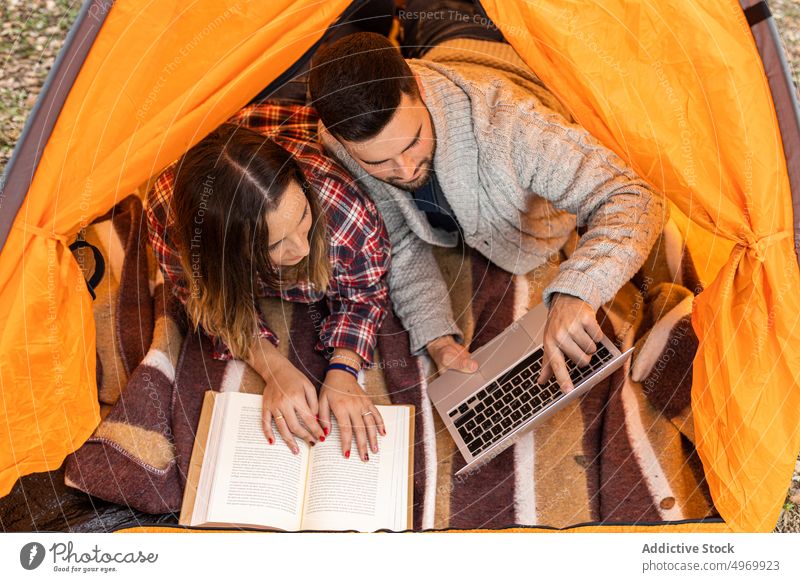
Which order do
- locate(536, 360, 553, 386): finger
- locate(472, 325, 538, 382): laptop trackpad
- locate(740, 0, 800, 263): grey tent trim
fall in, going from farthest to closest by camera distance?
locate(472, 325, 538, 382): laptop trackpad < locate(536, 360, 553, 386): finger < locate(740, 0, 800, 263): grey tent trim

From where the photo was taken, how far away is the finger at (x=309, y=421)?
3.07ft

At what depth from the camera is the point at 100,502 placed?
960 millimetres

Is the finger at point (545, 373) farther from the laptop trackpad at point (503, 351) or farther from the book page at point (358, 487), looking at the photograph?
the book page at point (358, 487)

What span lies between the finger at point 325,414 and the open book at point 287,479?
0.01 m

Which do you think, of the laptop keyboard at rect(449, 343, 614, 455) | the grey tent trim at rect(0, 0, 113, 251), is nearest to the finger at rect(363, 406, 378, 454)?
the laptop keyboard at rect(449, 343, 614, 455)

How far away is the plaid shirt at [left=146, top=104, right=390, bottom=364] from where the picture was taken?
3.03ft

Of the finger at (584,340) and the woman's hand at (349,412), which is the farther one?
the woman's hand at (349,412)

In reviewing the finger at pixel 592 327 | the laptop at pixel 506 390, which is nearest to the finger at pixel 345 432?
the laptop at pixel 506 390

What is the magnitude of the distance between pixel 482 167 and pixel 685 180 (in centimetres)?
25

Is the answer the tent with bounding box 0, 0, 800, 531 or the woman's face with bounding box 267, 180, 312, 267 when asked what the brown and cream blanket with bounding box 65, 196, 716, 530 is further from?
the woman's face with bounding box 267, 180, 312, 267

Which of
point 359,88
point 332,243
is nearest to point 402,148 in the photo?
point 359,88

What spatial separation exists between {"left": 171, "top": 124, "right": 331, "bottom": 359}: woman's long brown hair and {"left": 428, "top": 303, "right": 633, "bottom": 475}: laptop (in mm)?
240
